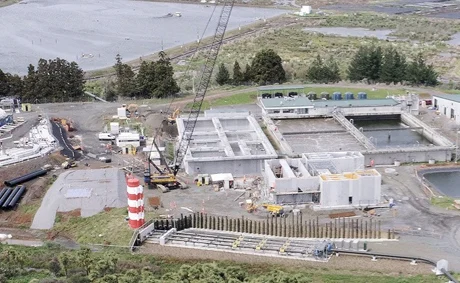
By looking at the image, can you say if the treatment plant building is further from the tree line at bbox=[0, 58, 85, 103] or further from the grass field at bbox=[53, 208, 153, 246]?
the tree line at bbox=[0, 58, 85, 103]

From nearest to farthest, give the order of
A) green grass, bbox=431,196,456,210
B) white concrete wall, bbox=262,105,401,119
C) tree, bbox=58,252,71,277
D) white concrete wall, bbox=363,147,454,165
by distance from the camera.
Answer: tree, bbox=58,252,71,277
green grass, bbox=431,196,456,210
white concrete wall, bbox=363,147,454,165
white concrete wall, bbox=262,105,401,119

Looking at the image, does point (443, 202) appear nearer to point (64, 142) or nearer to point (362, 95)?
point (362, 95)

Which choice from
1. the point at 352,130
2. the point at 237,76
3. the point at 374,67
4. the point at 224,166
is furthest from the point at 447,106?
the point at 224,166

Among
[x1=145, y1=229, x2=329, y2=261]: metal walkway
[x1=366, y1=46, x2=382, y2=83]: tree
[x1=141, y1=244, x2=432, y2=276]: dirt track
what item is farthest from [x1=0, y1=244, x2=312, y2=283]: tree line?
[x1=366, y1=46, x2=382, y2=83]: tree

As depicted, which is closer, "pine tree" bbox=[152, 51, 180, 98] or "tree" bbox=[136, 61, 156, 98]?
"pine tree" bbox=[152, 51, 180, 98]

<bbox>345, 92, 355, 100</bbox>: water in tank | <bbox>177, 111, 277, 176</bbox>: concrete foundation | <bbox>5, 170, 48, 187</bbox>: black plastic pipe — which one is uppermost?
<bbox>345, 92, 355, 100</bbox>: water in tank

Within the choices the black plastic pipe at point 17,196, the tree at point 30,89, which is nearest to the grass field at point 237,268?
the black plastic pipe at point 17,196

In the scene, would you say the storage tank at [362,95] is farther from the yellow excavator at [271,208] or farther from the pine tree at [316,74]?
the yellow excavator at [271,208]
